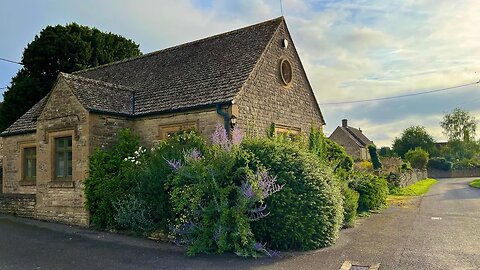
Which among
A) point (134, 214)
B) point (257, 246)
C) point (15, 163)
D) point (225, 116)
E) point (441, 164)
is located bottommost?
point (257, 246)

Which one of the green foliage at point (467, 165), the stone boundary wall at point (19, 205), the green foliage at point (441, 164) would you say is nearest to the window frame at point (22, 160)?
the stone boundary wall at point (19, 205)

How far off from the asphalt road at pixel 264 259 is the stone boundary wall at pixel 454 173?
4923 centimetres

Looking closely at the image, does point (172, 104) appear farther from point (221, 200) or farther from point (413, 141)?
point (413, 141)

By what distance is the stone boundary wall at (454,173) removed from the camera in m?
57.3

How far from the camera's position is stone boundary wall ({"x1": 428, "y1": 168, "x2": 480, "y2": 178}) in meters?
A: 57.3

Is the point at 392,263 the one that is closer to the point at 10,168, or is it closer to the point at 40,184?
the point at 40,184

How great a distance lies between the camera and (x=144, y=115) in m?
15.7

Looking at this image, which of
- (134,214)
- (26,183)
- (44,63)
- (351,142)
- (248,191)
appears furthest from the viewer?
(351,142)

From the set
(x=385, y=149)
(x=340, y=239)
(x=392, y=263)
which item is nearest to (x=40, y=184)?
(x=340, y=239)

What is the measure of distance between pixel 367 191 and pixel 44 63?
1082 inches

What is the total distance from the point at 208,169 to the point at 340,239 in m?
4.41

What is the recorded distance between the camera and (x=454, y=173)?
2298 inches

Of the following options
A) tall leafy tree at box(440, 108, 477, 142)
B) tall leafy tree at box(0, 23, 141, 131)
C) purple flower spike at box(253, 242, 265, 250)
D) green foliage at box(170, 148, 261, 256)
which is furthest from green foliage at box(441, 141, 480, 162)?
purple flower spike at box(253, 242, 265, 250)

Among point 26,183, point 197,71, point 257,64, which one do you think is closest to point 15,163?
point 26,183
